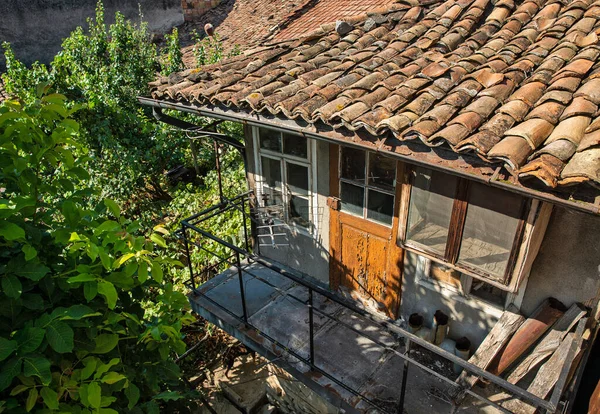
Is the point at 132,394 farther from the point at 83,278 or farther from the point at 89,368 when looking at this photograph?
the point at 83,278

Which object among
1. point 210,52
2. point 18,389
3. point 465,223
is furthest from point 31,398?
point 210,52

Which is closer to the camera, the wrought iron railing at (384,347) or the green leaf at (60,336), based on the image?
the green leaf at (60,336)

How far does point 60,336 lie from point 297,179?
12.5 ft

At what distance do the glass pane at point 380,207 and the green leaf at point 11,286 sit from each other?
362 cm

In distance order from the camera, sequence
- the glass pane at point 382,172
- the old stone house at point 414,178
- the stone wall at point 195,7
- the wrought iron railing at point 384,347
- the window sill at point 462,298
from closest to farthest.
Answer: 1. the wrought iron railing at point 384,347
2. the old stone house at point 414,178
3. the window sill at point 462,298
4. the glass pane at point 382,172
5. the stone wall at point 195,7

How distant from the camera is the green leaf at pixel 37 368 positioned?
7.23 feet

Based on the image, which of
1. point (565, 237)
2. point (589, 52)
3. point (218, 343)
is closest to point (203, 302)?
point (218, 343)

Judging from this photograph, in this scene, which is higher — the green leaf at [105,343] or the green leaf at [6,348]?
the green leaf at [6,348]

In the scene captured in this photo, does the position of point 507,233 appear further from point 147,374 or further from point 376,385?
point 147,374

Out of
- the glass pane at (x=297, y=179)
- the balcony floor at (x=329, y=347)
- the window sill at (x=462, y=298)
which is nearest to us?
the balcony floor at (x=329, y=347)

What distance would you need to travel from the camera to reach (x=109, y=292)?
2395mm

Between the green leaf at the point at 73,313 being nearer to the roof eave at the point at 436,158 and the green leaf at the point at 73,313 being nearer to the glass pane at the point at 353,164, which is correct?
the roof eave at the point at 436,158

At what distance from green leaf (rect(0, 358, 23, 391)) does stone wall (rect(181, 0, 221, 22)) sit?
53.4 ft

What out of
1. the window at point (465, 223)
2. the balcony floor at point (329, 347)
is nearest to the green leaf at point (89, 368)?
the balcony floor at point (329, 347)
